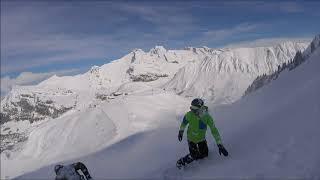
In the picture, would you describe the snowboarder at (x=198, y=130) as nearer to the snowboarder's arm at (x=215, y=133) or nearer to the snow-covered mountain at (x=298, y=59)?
the snowboarder's arm at (x=215, y=133)

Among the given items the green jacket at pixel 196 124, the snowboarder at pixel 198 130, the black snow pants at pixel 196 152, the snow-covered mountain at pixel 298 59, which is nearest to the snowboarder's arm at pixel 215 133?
the snowboarder at pixel 198 130

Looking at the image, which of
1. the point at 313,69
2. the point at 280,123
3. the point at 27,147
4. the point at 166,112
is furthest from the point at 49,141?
the point at 280,123

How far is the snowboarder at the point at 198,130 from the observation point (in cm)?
1520

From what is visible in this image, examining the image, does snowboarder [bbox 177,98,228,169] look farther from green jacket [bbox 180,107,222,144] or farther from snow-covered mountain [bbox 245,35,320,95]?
snow-covered mountain [bbox 245,35,320,95]

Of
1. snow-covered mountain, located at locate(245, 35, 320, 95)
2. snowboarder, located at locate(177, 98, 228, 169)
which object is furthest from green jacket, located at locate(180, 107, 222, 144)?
snow-covered mountain, located at locate(245, 35, 320, 95)

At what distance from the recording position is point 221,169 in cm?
1476

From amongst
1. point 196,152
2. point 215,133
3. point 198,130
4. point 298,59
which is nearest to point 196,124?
point 198,130

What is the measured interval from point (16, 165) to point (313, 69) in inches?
3610

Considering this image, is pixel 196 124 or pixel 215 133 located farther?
pixel 196 124

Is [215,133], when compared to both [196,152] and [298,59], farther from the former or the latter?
[298,59]

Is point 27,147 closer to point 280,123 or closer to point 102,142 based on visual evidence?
point 102,142

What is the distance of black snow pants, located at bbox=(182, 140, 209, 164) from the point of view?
51.9 feet

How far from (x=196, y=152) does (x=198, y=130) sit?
2.96 feet

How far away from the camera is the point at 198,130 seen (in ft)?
51.3
